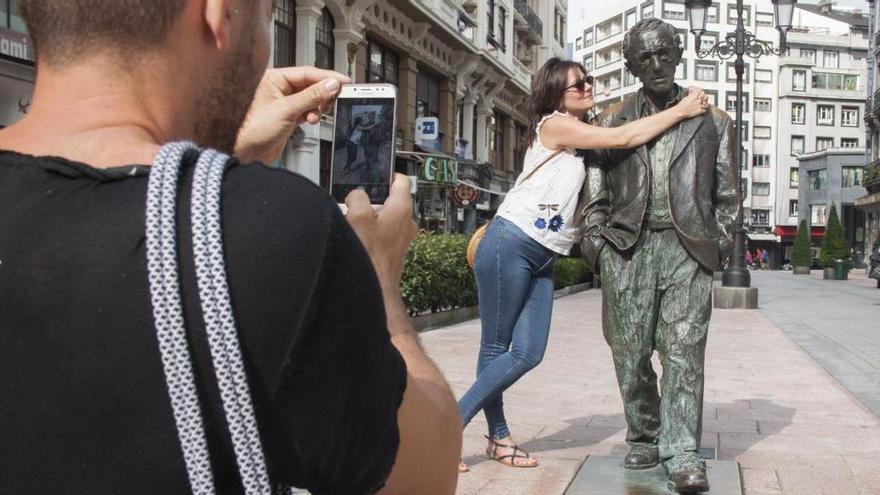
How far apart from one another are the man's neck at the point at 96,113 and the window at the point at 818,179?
2931 inches

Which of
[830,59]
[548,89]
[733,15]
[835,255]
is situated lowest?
[835,255]

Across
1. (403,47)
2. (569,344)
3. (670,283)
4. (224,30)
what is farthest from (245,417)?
(403,47)

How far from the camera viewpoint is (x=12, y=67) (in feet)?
41.7

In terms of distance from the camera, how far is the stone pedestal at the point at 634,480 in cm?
406

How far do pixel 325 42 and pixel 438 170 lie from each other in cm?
586

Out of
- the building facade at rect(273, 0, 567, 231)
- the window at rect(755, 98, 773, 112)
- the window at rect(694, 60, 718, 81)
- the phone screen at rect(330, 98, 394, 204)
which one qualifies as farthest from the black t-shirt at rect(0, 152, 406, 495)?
the window at rect(694, 60, 718, 81)

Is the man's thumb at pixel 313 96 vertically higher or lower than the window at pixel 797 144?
lower

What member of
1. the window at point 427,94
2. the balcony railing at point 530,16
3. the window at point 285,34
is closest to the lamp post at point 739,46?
the window at point 285,34

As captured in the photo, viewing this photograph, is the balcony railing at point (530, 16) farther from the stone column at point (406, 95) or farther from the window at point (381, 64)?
the window at point (381, 64)

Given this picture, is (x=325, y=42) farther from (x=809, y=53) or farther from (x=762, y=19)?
(x=762, y=19)

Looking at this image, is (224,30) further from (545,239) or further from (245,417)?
(545,239)

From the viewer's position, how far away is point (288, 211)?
0.86 metres

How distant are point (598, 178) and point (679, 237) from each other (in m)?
0.51

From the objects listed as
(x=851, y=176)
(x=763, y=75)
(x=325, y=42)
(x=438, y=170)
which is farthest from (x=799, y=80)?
(x=325, y=42)
